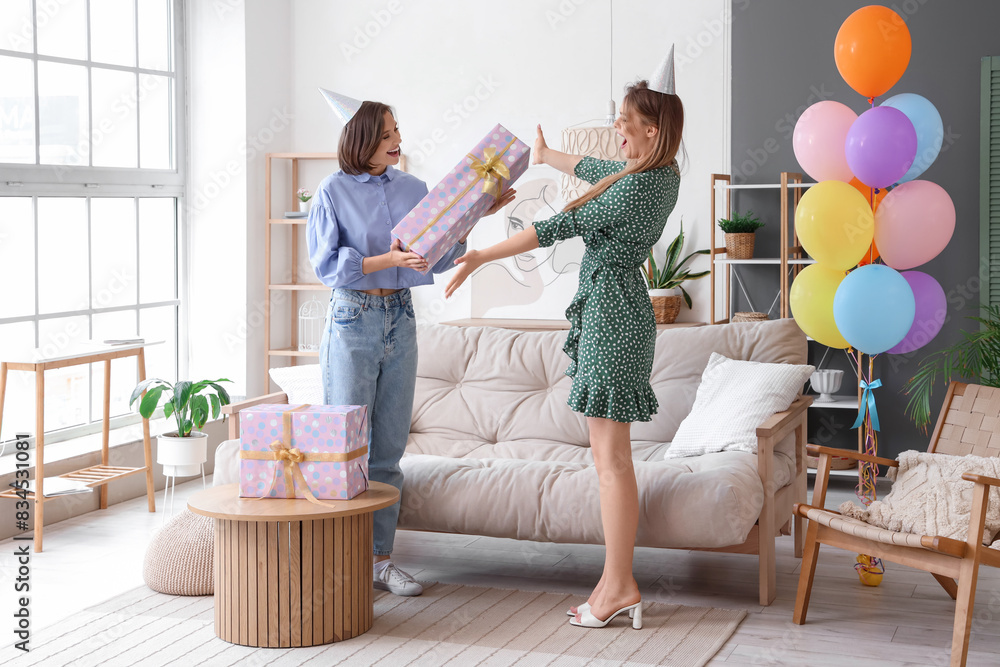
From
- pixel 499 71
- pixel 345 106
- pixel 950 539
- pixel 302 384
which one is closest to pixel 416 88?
pixel 499 71

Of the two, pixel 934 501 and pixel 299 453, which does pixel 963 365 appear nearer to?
pixel 934 501

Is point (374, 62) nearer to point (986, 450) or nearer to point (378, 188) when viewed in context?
point (378, 188)

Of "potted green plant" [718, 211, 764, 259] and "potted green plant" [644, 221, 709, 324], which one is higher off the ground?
"potted green plant" [718, 211, 764, 259]

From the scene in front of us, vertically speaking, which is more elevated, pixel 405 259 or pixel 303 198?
pixel 303 198

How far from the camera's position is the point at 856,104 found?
515cm

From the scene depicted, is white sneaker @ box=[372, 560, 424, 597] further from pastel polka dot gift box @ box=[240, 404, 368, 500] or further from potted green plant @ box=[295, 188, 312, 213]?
potted green plant @ box=[295, 188, 312, 213]

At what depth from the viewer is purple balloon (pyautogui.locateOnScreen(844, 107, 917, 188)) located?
3457mm

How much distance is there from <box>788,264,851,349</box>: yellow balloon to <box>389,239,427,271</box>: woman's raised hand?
1.53 metres

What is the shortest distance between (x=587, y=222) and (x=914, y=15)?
2988 mm

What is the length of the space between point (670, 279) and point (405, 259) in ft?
9.07

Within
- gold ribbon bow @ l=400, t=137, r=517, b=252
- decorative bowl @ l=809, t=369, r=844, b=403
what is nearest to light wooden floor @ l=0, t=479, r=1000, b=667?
decorative bowl @ l=809, t=369, r=844, b=403

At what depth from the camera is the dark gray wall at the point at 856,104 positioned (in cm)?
493

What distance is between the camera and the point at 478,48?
5906 mm

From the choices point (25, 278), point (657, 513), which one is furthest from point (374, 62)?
point (657, 513)
